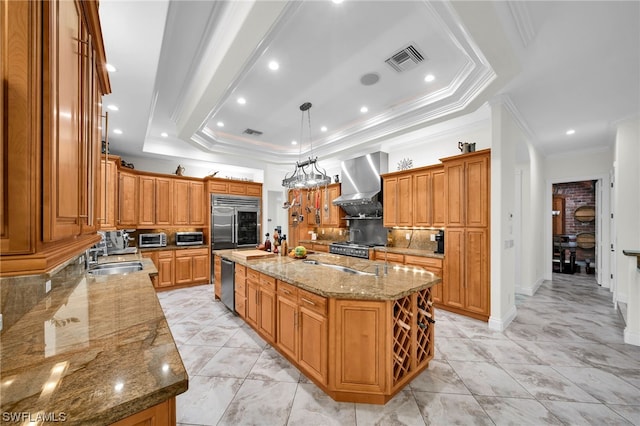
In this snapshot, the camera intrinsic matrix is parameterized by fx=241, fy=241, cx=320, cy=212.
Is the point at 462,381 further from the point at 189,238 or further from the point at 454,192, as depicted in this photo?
the point at 189,238

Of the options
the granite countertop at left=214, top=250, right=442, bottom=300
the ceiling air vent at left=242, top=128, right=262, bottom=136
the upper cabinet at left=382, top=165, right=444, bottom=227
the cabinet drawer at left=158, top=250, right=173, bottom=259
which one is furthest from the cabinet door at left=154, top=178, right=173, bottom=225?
the upper cabinet at left=382, top=165, right=444, bottom=227

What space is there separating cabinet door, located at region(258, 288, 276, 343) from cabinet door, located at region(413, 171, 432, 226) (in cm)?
294

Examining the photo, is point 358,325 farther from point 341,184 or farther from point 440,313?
point 341,184

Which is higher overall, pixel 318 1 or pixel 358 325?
pixel 318 1

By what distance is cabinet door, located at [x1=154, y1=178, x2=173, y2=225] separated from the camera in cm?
503

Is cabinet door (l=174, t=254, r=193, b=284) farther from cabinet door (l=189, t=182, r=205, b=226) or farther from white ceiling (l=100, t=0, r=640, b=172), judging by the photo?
white ceiling (l=100, t=0, r=640, b=172)

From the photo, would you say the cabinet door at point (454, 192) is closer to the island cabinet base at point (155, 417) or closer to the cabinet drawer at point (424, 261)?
the cabinet drawer at point (424, 261)

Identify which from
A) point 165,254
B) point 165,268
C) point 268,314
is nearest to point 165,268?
point 165,268

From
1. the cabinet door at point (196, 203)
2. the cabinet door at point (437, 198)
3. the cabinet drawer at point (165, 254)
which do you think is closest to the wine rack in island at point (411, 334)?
the cabinet door at point (437, 198)

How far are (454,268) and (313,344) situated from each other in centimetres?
268

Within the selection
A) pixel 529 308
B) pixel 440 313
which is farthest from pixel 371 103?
pixel 529 308

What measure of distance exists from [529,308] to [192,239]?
6.45 meters

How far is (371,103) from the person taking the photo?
3627 mm

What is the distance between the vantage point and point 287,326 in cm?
232
